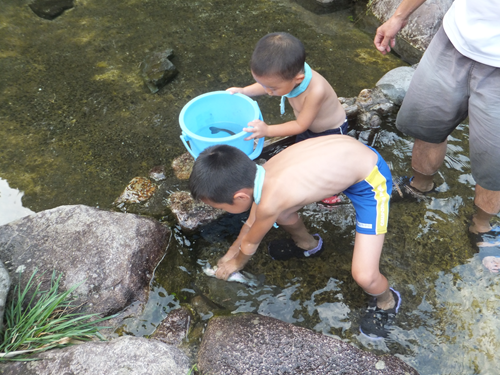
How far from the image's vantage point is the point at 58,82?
4.04 metres

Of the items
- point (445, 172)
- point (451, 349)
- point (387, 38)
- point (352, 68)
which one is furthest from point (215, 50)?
point (451, 349)

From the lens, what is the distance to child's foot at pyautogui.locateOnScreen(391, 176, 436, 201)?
9.84 feet

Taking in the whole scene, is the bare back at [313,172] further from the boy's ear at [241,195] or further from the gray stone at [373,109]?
the gray stone at [373,109]

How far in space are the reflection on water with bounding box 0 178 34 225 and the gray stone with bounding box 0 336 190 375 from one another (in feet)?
4.76

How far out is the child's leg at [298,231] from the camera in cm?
252

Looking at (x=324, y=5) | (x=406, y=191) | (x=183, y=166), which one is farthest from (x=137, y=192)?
(x=324, y=5)

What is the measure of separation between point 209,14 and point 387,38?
2916 mm

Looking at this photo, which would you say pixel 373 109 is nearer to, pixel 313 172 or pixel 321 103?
pixel 321 103

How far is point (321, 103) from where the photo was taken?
8.59ft

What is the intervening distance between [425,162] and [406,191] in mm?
287

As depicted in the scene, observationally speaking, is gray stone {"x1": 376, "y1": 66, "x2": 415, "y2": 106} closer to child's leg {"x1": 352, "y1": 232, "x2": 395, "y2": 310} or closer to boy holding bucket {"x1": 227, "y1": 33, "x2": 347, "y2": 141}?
boy holding bucket {"x1": 227, "y1": 33, "x2": 347, "y2": 141}

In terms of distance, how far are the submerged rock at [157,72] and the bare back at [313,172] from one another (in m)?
2.19

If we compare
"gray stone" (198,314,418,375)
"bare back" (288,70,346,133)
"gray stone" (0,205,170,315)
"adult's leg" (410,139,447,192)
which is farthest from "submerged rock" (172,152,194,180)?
"adult's leg" (410,139,447,192)

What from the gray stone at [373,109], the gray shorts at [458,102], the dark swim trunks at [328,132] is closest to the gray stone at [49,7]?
the dark swim trunks at [328,132]
